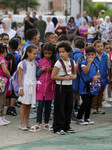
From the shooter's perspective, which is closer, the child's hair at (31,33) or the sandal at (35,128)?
the sandal at (35,128)

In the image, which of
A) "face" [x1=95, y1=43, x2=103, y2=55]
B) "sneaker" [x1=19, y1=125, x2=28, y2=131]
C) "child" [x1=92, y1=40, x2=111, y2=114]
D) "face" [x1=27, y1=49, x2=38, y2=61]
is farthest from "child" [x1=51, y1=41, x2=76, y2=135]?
"child" [x1=92, y1=40, x2=111, y2=114]

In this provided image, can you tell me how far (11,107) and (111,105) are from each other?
111 inches

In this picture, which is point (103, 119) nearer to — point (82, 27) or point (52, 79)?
point (52, 79)

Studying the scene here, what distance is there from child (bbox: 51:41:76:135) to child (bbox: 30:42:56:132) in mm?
275

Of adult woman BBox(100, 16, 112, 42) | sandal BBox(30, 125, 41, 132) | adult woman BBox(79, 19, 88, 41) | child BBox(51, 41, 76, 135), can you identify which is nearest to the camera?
child BBox(51, 41, 76, 135)

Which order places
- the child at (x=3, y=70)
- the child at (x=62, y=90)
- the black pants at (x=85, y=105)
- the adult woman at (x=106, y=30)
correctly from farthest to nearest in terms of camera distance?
the adult woman at (x=106, y=30), the black pants at (x=85, y=105), the child at (x=3, y=70), the child at (x=62, y=90)

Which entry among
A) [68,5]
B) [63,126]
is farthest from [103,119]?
[68,5]

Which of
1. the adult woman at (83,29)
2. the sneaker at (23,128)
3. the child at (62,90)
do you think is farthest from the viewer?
the adult woman at (83,29)

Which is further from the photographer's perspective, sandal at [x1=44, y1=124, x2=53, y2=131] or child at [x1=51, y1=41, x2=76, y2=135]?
sandal at [x1=44, y1=124, x2=53, y2=131]

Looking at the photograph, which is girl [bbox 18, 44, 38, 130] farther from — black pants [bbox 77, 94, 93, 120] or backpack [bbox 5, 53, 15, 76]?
backpack [bbox 5, 53, 15, 76]

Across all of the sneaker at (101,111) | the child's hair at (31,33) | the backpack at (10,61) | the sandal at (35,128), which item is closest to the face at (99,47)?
the sneaker at (101,111)

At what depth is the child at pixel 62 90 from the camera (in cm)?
794

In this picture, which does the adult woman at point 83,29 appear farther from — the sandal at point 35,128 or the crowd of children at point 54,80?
the sandal at point 35,128

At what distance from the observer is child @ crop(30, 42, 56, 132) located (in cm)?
823
